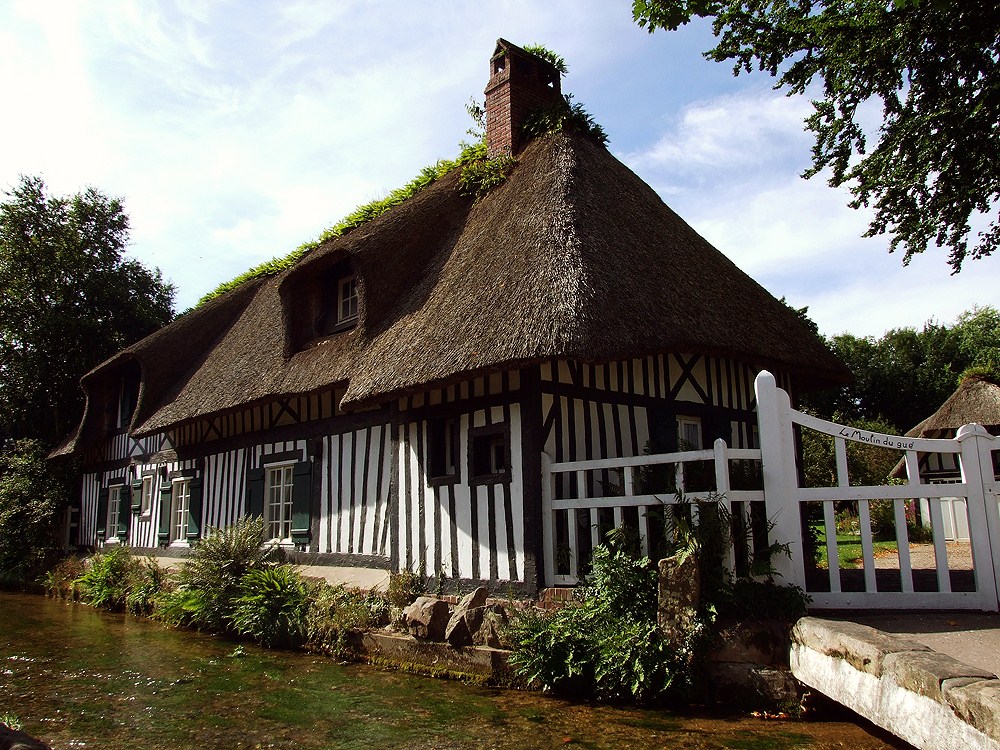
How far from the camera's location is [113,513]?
672 inches

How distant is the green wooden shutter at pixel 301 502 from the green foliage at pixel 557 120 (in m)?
5.74

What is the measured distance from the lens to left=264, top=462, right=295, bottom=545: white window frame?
11.3 metres

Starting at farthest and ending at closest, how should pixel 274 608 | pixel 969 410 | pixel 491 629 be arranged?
pixel 969 410
pixel 274 608
pixel 491 629

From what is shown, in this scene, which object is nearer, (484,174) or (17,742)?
(17,742)

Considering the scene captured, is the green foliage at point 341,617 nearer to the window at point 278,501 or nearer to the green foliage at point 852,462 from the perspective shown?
the window at point 278,501

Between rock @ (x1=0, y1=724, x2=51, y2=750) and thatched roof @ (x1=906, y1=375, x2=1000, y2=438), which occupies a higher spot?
thatched roof @ (x1=906, y1=375, x2=1000, y2=438)

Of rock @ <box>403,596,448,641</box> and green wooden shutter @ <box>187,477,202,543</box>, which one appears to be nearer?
rock @ <box>403,596,448,641</box>

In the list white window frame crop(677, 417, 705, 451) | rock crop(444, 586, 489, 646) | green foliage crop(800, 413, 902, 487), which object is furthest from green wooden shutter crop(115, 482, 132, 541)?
green foliage crop(800, 413, 902, 487)

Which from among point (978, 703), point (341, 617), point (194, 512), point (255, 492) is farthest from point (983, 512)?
point (194, 512)

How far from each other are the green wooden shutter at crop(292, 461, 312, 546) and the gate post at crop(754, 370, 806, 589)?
681 cm

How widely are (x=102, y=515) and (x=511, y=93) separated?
13.7 metres

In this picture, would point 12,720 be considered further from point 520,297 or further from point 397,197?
point 397,197

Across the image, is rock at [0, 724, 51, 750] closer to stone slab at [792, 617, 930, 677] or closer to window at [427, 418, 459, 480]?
stone slab at [792, 617, 930, 677]

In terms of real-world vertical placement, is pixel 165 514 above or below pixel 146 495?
below
